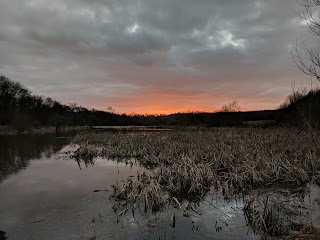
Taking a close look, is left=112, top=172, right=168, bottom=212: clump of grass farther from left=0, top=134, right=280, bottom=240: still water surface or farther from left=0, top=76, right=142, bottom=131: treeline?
left=0, top=76, right=142, bottom=131: treeline

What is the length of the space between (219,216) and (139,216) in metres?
1.71

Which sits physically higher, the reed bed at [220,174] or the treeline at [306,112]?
the treeline at [306,112]

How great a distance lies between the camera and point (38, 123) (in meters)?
53.6

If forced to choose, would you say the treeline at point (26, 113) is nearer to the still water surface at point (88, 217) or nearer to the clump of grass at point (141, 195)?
the still water surface at point (88, 217)

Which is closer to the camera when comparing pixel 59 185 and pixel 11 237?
pixel 11 237

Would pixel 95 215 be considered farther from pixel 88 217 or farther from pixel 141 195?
pixel 141 195

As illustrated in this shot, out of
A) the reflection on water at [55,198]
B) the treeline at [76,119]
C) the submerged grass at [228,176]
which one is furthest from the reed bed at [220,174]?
the treeline at [76,119]

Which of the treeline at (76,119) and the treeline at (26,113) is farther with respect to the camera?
the treeline at (26,113)

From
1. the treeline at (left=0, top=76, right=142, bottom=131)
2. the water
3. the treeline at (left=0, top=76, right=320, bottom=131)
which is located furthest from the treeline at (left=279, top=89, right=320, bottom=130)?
the treeline at (left=0, top=76, right=142, bottom=131)

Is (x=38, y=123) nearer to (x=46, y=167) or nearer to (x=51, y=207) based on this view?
(x=46, y=167)

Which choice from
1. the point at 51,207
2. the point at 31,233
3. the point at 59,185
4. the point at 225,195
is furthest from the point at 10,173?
the point at 225,195

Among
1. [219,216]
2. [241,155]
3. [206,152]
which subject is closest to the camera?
[219,216]

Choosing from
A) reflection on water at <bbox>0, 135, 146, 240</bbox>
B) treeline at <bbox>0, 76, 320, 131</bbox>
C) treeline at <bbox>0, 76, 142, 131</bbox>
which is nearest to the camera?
reflection on water at <bbox>0, 135, 146, 240</bbox>

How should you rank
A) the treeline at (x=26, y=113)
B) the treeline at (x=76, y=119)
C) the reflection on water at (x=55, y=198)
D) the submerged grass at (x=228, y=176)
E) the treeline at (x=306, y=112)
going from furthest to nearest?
the treeline at (x=26, y=113) < the treeline at (x=76, y=119) < the treeline at (x=306, y=112) < the submerged grass at (x=228, y=176) < the reflection on water at (x=55, y=198)
